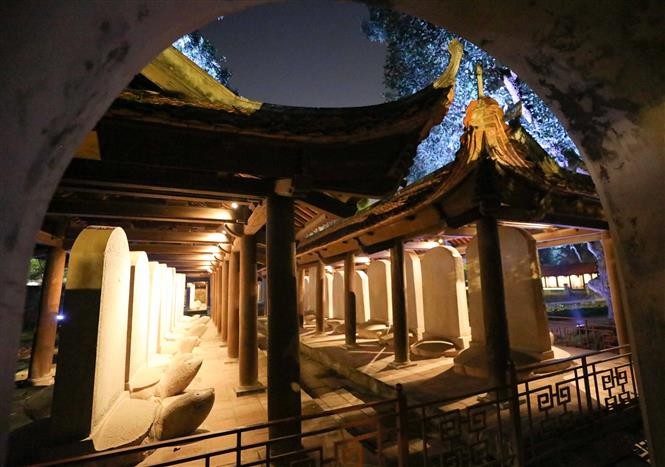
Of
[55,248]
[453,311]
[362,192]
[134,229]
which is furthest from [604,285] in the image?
[55,248]

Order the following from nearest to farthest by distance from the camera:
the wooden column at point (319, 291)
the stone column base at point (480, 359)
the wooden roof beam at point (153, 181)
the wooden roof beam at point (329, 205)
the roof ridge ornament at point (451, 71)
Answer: the wooden roof beam at point (153, 181) → the roof ridge ornament at point (451, 71) → the wooden roof beam at point (329, 205) → the stone column base at point (480, 359) → the wooden column at point (319, 291)

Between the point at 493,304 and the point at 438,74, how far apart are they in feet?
81.7

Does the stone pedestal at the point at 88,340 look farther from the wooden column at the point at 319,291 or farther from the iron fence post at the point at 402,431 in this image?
the wooden column at the point at 319,291

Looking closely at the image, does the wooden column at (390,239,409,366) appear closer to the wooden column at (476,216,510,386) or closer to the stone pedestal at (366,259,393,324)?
the wooden column at (476,216,510,386)

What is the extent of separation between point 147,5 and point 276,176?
3574mm

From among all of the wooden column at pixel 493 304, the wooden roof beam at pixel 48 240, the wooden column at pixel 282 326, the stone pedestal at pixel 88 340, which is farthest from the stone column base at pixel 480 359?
the wooden roof beam at pixel 48 240

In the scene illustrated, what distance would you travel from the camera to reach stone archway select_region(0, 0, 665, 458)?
3.14 feet

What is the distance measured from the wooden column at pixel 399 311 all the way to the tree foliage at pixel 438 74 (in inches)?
522

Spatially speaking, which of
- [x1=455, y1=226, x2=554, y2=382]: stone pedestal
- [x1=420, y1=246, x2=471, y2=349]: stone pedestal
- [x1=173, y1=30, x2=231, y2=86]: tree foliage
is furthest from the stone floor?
[x1=173, y1=30, x2=231, y2=86]: tree foliage

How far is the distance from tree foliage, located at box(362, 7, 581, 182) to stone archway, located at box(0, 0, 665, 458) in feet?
61.4

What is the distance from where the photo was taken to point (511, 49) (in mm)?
1903

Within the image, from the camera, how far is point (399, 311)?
30.9 ft

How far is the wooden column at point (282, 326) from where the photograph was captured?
4695 mm

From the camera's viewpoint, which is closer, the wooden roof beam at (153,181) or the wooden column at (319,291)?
the wooden roof beam at (153,181)
